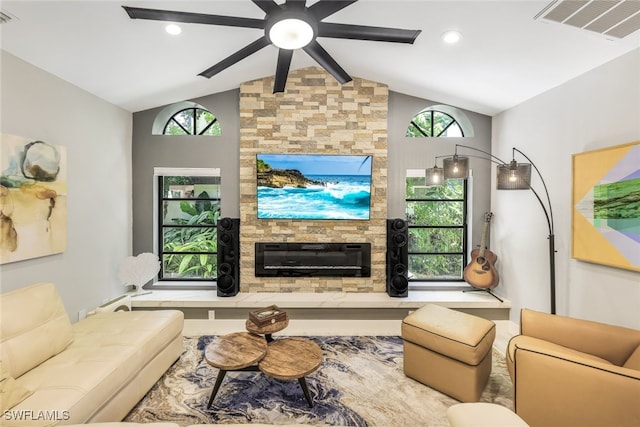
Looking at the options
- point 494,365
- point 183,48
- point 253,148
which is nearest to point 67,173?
point 183,48

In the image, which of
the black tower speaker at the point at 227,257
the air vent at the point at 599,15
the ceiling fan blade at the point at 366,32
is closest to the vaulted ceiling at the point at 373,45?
the air vent at the point at 599,15

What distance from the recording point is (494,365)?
103 inches

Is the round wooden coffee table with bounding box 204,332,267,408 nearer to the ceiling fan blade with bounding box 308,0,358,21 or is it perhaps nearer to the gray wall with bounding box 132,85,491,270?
the gray wall with bounding box 132,85,491,270

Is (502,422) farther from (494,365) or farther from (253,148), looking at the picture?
(253,148)

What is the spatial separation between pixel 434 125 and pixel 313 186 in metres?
1.96

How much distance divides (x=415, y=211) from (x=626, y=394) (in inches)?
114

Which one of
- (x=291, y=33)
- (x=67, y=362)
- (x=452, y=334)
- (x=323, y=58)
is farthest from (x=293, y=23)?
(x=67, y=362)

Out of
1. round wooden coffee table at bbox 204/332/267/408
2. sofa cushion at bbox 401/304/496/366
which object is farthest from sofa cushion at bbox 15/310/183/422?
A: sofa cushion at bbox 401/304/496/366

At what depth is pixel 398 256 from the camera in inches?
135

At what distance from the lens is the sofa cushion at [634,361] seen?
1.65 m

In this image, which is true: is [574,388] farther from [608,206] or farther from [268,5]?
[268,5]

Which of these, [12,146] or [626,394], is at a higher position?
[12,146]

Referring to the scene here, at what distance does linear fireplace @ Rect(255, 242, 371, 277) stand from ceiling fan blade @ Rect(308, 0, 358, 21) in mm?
2640

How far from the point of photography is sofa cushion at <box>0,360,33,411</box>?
142 centimetres
